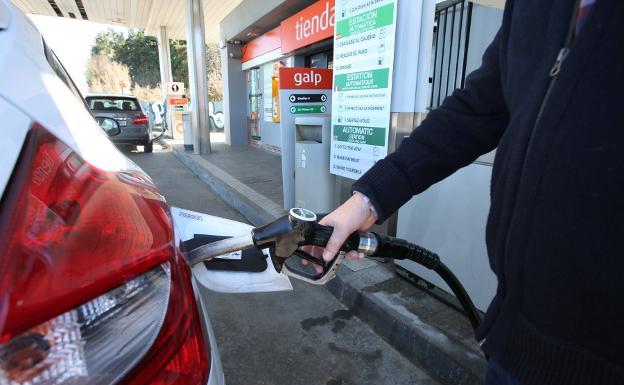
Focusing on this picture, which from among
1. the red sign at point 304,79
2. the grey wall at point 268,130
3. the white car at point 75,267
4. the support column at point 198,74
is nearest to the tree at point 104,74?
the support column at point 198,74

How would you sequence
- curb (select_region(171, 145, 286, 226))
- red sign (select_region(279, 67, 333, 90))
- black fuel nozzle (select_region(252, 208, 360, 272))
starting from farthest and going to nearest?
curb (select_region(171, 145, 286, 226)) < red sign (select_region(279, 67, 333, 90)) < black fuel nozzle (select_region(252, 208, 360, 272))

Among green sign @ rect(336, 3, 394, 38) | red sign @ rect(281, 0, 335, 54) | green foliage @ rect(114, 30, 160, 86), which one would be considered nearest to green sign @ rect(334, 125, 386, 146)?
green sign @ rect(336, 3, 394, 38)

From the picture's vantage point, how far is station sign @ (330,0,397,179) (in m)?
3.17

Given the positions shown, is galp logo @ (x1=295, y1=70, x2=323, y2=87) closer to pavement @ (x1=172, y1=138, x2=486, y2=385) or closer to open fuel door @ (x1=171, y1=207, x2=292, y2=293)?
pavement @ (x1=172, y1=138, x2=486, y2=385)

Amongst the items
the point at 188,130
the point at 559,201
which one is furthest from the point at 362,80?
the point at 188,130

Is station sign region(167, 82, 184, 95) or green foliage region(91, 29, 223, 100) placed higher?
green foliage region(91, 29, 223, 100)

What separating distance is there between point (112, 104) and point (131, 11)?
19.0 ft

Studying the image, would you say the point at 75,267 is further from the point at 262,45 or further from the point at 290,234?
the point at 262,45

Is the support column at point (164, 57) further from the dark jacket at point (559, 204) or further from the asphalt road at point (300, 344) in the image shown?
the dark jacket at point (559, 204)

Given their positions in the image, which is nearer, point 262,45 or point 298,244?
point 298,244

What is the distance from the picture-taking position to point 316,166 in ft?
13.9

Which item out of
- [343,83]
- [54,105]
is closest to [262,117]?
[343,83]

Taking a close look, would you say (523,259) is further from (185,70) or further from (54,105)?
(185,70)

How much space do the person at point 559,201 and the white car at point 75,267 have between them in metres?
0.65
